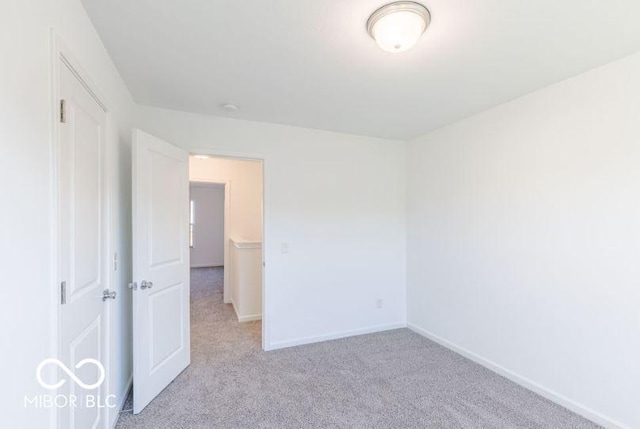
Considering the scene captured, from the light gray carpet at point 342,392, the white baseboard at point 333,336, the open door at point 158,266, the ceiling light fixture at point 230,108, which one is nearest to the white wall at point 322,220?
the white baseboard at point 333,336

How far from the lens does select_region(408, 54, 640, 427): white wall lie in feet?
6.37

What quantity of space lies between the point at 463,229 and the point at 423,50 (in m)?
1.87

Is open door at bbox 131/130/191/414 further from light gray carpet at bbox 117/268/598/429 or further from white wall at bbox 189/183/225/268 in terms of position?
white wall at bbox 189/183/225/268

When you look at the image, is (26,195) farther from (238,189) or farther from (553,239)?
(238,189)

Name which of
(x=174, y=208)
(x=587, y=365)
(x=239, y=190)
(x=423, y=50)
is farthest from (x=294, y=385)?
(x=239, y=190)

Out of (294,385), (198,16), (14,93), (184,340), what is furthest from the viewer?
(184,340)

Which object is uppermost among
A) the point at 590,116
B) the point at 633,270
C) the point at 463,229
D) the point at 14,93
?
the point at 590,116

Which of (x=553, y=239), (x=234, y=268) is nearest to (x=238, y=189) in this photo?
(x=234, y=268)

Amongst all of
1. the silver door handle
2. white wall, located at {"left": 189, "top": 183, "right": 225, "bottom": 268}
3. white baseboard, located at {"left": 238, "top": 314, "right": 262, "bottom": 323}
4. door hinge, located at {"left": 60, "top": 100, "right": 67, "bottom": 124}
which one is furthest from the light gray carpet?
white wall, located at {"left": 189, "top": 183, "right": 225, "bottom": 268}

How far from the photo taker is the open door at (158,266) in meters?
2.20

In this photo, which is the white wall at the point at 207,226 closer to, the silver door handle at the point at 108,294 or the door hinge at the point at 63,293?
the silver door handle at the point at 108,294

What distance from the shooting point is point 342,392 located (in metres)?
2.40

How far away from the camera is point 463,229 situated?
3061mm

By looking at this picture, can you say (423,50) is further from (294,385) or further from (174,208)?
(294,385)
